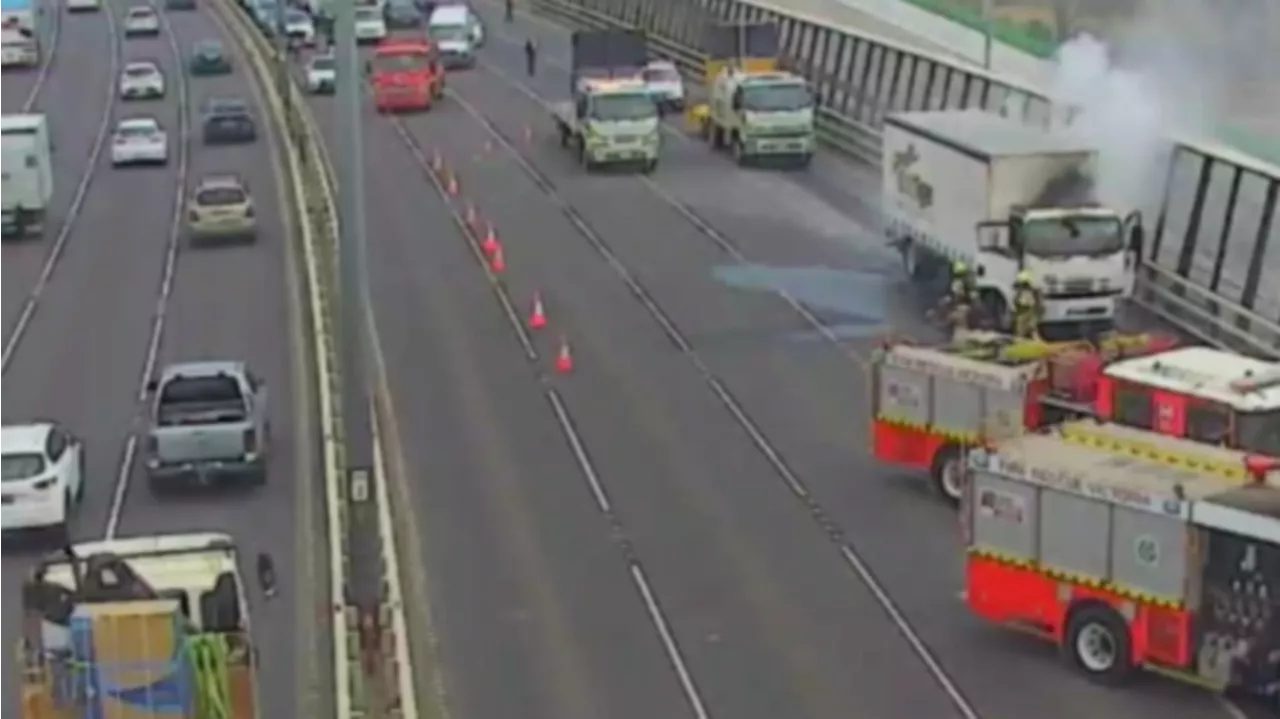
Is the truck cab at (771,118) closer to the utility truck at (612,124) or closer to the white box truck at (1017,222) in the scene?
the utility truck at (612,124)

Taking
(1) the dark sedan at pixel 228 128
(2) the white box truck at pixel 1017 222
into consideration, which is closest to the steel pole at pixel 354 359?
(2) the white box truck at pixel 1017 222

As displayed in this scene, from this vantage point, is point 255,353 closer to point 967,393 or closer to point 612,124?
point 967,393

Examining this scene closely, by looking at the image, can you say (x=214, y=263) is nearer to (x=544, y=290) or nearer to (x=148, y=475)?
(x=544, y=290)

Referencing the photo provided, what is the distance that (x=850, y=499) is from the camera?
36.2 meters

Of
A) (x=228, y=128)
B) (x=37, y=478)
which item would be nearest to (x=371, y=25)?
(x=228, y=128)

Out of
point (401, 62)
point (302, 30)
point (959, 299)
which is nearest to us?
point (959, 299)

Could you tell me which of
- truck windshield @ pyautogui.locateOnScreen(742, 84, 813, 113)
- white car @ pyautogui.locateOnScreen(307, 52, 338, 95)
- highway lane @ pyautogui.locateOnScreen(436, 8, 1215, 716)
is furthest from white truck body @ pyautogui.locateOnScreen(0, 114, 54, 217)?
white car @ pyautogui.locateOnScreen(307, 52, 338, 95)

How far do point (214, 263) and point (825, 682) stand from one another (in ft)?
108

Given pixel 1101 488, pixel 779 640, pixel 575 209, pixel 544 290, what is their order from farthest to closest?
pixel 575 209 < pixel 544 290 < pixel 779 640 < pixel 1101 488

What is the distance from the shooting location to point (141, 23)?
384ft

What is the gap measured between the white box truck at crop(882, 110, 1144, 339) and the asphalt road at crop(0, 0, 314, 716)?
11369 millimetres

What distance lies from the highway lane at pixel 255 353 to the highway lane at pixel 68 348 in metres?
0.67

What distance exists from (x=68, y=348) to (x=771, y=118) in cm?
2330

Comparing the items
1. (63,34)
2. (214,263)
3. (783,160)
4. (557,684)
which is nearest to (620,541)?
(557,684)
